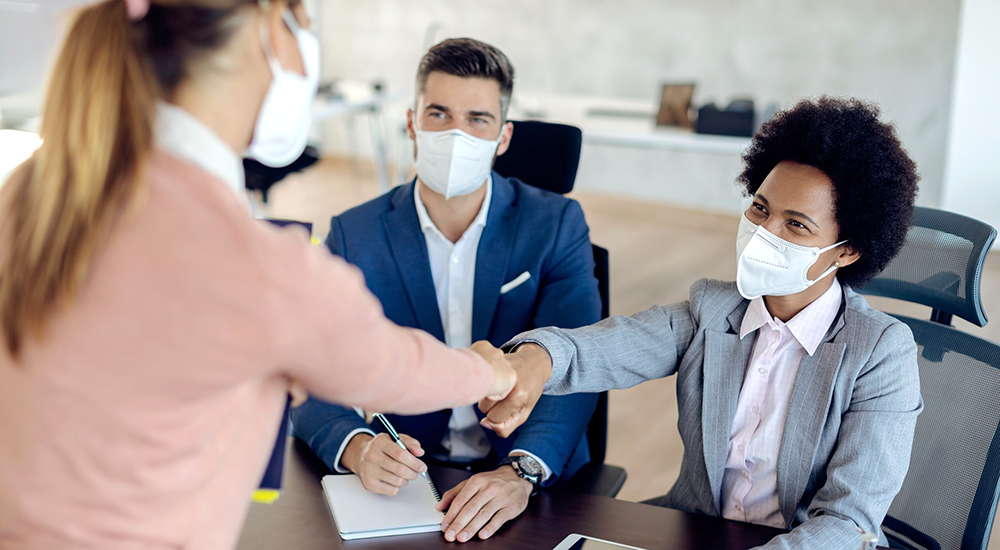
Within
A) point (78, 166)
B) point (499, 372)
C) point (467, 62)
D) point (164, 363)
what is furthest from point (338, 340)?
point (467, 62)

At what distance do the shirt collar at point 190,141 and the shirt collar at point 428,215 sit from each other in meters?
1.13

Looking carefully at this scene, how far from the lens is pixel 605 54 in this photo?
6.53m

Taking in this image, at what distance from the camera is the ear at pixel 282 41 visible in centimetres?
84

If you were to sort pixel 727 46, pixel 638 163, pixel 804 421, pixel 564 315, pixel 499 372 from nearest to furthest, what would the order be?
pixel 499 372
pixel 804 421
pixel 564 315
pixel 727 46
pixel 638 163

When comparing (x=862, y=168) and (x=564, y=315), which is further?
(x=564, y=315)

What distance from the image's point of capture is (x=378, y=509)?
1.32 metres

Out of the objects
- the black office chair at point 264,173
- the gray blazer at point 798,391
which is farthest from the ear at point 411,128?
the black office chair at point 264,173

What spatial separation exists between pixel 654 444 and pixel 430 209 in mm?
1710

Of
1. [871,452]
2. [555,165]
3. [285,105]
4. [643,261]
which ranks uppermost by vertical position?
[285,105]

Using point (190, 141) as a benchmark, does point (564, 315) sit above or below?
below

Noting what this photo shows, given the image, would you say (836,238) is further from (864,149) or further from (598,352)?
(598,352)

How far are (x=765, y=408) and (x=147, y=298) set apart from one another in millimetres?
1096

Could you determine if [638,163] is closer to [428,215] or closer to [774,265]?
[428,215]

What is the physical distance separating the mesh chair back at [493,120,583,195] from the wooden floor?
0.84 m
